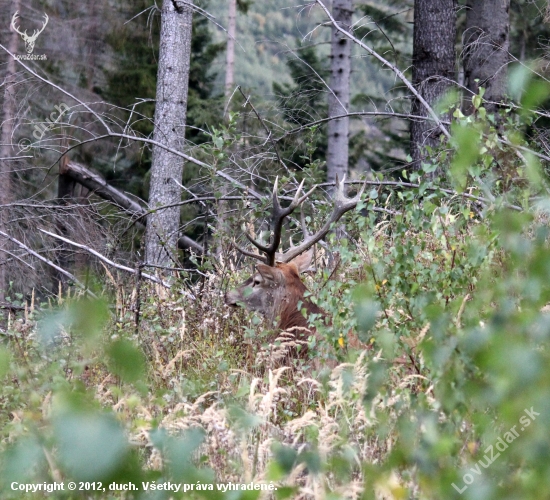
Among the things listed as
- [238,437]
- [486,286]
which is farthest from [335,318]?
[486,286]

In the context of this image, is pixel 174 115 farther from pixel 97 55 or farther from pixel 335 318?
pixel 97 55

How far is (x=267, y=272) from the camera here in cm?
702

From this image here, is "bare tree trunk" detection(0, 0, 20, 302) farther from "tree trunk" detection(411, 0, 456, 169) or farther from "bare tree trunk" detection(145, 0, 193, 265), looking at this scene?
"tree trunk" detection(411, 0, 456, 169)

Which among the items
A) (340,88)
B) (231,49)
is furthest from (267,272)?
(231,49)

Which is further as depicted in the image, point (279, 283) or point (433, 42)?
point (433, 42)

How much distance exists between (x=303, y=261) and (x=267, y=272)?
0.75 metres

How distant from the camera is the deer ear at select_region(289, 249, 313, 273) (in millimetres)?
7637

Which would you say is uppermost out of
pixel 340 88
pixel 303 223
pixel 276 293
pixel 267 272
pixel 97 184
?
pixel 340 88

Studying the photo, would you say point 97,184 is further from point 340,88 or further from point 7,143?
point 340,88

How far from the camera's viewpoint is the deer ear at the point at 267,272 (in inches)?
275

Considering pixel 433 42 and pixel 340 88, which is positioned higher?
pixel 433 42

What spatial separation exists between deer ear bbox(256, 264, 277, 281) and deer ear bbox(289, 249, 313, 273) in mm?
627

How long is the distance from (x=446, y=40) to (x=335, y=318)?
7303 millimetres

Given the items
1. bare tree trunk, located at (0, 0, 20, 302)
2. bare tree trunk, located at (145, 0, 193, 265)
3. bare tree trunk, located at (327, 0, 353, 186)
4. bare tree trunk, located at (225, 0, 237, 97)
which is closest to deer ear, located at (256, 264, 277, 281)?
bare tree trunk, located at (145, 0, 193, 265)
